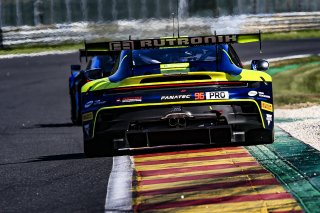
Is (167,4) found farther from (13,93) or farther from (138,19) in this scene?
(13,93)

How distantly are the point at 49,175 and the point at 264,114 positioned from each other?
2.48 m

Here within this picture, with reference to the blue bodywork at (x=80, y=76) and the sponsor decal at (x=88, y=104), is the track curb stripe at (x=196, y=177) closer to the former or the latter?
the sponsor decal at (x=88, y=104)

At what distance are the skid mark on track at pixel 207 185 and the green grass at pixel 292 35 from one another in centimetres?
2374

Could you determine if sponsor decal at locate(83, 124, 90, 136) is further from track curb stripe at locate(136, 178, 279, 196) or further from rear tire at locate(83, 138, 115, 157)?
track curb stripe at locate(136, 178, 279, 196)

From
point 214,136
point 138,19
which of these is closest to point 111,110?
point 214,136

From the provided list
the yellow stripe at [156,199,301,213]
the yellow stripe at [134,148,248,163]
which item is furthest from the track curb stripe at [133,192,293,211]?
the yellow stripe at [134,148,248,163]

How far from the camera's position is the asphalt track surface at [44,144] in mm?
7516

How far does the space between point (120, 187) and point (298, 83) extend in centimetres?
1584

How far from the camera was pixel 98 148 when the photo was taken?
10320 mm

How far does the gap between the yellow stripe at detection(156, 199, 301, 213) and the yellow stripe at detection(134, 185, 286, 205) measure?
0.35m

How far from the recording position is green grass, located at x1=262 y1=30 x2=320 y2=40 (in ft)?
109

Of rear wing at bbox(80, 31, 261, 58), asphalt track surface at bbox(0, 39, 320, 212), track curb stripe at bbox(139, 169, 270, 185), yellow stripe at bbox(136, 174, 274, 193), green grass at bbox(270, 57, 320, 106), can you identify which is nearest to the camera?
asphalt track surface at bbox(0, 39, 320, 212)

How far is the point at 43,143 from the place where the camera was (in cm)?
1341

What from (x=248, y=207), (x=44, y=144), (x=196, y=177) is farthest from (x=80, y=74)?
(x=248, y=207)
